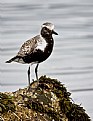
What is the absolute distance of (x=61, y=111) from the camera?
164 centimetres

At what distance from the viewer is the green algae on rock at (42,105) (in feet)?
4.91

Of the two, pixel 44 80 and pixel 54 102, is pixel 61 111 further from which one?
pixel 44 80

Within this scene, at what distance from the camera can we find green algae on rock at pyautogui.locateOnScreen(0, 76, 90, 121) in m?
1.50

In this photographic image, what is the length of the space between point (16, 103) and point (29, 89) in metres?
0.11

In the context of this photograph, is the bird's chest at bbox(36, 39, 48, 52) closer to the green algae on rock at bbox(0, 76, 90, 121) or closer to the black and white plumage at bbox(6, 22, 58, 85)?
the black and white plumage at bbox(6, 22, 58, 85)

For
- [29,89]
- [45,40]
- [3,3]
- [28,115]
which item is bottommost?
[28,115]

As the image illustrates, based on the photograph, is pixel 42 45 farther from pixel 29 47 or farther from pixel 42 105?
pixel 42 105

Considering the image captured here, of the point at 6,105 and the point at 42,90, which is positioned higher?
the point at 42,90

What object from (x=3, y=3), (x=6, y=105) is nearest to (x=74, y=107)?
(x=6, y=105)

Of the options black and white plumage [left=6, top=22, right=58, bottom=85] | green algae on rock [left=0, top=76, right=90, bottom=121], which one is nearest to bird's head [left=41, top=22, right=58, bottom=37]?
black and white plumage [left=6, top=22, right=58, bottom=85]

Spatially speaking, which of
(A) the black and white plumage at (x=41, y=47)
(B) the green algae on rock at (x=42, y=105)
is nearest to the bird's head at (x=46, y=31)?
(A) the black and white plumage at (x=41, y=47)

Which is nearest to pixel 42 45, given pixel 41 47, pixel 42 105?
pixel 41 47

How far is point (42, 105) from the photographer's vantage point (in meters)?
1.59

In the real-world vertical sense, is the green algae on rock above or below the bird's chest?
below
